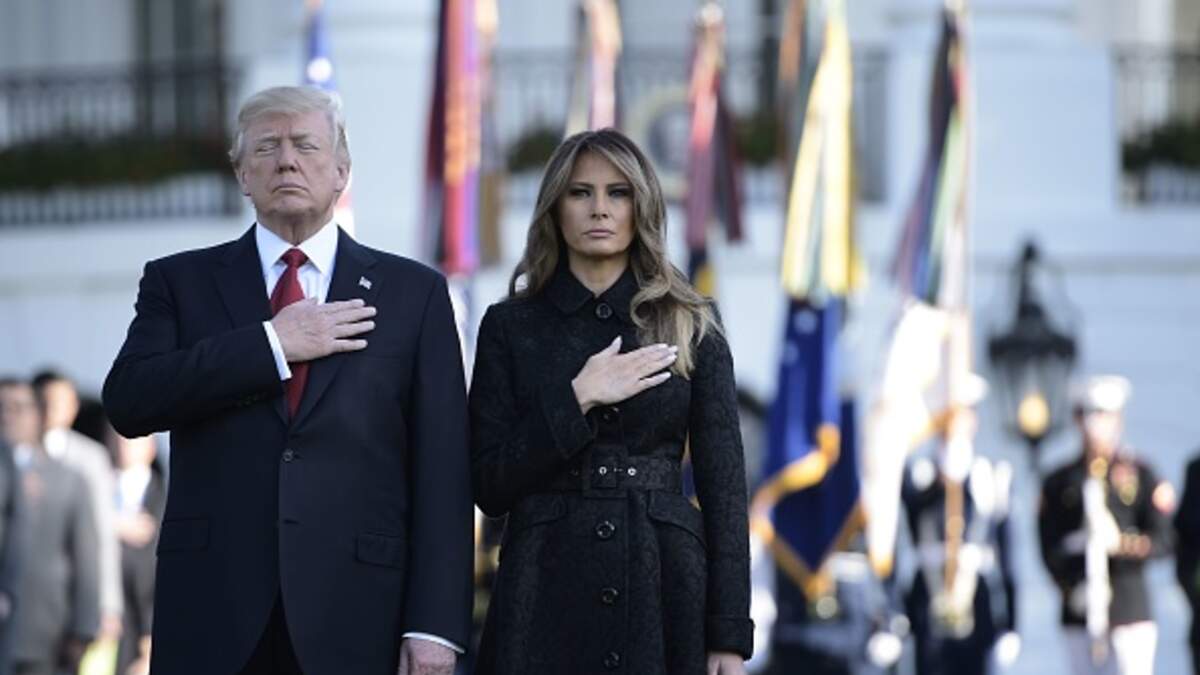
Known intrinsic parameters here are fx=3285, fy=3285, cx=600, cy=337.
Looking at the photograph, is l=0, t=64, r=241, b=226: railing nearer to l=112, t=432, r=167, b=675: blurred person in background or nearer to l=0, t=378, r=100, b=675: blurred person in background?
l=112, t=432, r=167, b=675: blurred person in background

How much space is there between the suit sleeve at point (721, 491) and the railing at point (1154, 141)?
15.2 meters

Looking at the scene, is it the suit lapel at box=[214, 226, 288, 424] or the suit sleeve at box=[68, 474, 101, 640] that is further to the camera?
the suit sleeve at box=[68, 474, 101, 640]

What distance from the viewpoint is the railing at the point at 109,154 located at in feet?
72.3

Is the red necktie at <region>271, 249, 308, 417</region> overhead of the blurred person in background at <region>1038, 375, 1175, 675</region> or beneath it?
overhead

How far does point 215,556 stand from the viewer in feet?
21.1

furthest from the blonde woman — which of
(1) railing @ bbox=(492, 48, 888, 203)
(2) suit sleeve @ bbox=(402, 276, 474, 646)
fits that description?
(1) railing @ bbox=(492, 48, 888, 203)

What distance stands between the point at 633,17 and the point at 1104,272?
4.59 m

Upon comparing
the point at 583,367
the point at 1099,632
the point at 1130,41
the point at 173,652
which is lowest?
the point at 1099,632

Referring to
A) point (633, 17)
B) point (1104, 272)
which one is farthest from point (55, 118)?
point (1104, 272)

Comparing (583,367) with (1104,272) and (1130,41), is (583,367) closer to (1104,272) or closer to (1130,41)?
(1104,272)

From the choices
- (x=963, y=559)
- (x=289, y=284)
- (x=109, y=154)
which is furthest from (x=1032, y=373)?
(x=289, y=284)

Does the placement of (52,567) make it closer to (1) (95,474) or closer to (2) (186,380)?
(1) (95,474)

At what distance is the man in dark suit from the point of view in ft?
21.0

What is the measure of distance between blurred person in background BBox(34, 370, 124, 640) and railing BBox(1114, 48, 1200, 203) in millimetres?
9740
